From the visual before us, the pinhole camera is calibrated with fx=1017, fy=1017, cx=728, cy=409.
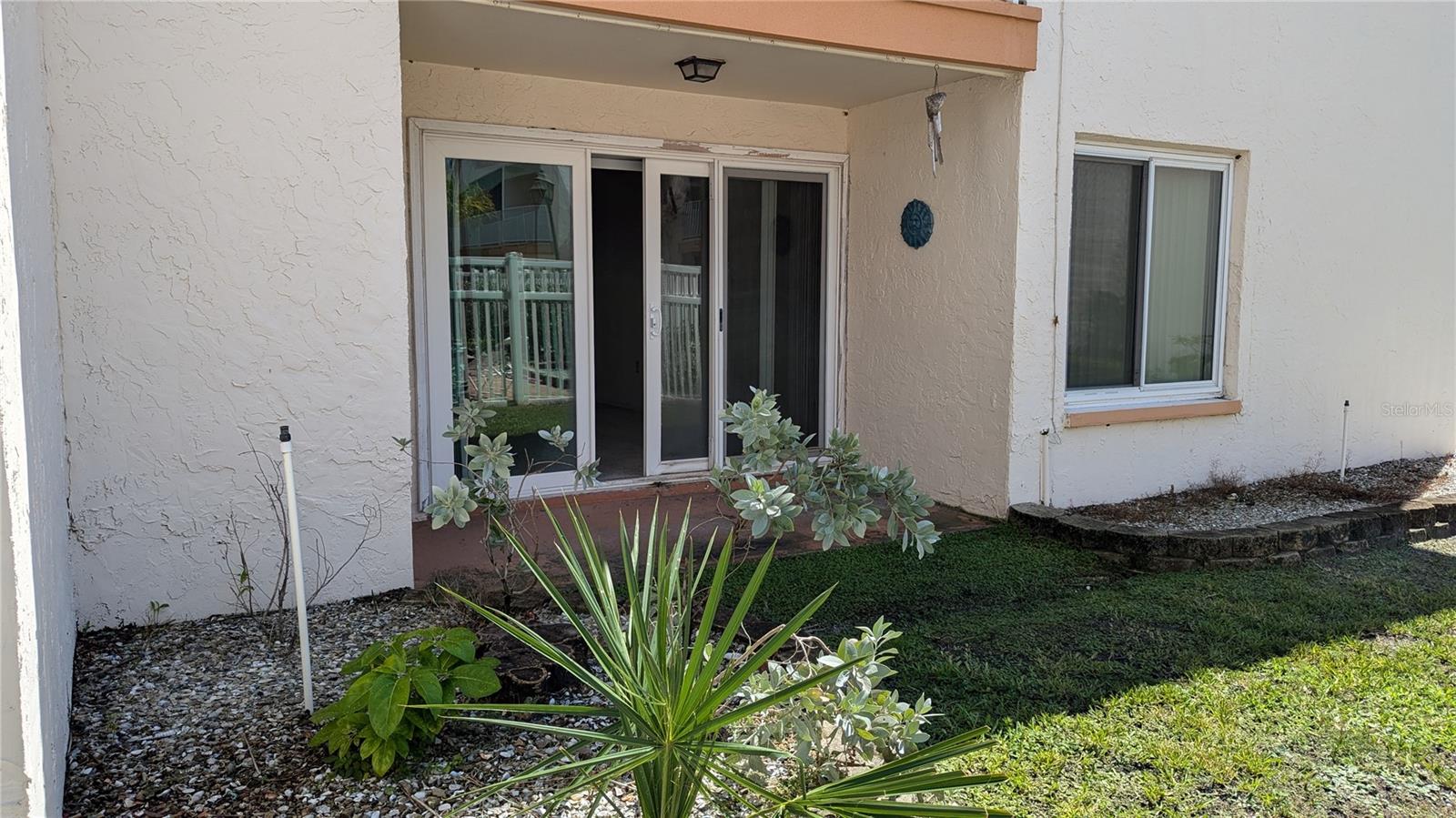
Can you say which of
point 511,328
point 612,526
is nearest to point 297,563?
point 612,526

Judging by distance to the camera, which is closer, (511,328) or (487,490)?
(487,490)

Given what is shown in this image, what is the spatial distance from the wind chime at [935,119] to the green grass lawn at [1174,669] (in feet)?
7.72

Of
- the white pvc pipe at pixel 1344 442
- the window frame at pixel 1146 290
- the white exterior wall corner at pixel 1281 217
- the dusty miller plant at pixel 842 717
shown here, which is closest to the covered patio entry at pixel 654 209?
the white exterior wall corner at pixel 1281 217

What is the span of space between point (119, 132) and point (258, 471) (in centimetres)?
146

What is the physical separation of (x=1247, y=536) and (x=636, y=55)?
4276mm

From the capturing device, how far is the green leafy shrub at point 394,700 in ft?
9.47

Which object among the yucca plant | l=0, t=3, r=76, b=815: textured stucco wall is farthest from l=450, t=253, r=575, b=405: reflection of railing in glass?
the yucca plant

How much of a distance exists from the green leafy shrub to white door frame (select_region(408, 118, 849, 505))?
2.33 meters

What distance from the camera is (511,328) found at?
6457mm

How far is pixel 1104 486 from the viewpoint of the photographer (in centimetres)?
658

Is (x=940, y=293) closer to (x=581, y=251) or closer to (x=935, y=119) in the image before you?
(x=935, y=119)

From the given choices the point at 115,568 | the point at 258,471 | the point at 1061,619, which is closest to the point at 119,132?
the point at 258,471

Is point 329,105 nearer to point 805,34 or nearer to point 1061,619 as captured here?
point 805,34

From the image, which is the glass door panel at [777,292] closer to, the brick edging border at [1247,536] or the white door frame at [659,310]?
the white door frame at [659,310]
